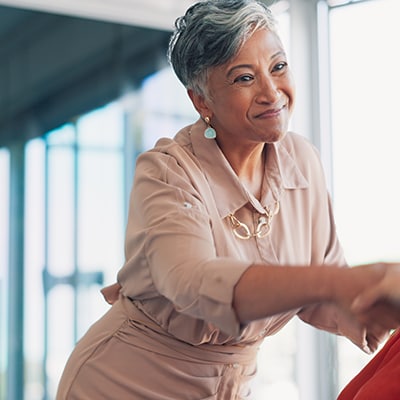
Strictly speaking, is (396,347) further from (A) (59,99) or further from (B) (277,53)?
(A) (59,99)

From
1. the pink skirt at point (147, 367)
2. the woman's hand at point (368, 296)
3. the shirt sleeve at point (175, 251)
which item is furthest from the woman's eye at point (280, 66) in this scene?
the woman's hand at point (368, 296)

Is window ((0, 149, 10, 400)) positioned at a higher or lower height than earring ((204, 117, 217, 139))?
lower

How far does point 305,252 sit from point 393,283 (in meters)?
0.91

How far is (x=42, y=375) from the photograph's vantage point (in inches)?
152

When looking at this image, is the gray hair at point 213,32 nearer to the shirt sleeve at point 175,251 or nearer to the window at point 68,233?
the shirt sleeve at point 175,251

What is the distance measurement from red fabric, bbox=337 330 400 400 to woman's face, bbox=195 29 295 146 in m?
0.57

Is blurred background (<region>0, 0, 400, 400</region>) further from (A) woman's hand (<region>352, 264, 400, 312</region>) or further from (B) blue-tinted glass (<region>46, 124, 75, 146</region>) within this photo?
(A) woman's hand (<region>352, 264, 400, 312</region>)

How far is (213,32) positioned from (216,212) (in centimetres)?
39

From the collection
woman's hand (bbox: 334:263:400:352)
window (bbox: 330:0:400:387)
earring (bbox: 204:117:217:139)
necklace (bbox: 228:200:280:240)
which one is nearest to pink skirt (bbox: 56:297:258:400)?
necklace (bbox: 228:200:280:240)

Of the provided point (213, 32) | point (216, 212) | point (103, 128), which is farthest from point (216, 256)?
point (103, 128)

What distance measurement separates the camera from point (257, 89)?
178 centimetres

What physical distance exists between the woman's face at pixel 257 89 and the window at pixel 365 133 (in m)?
2.22

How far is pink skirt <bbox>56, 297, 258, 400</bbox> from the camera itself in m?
1.90

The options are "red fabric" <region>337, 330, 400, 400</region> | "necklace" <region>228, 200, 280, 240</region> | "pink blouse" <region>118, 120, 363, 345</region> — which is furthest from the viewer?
"necklace" <region>228, 200, 280, 240</region>
